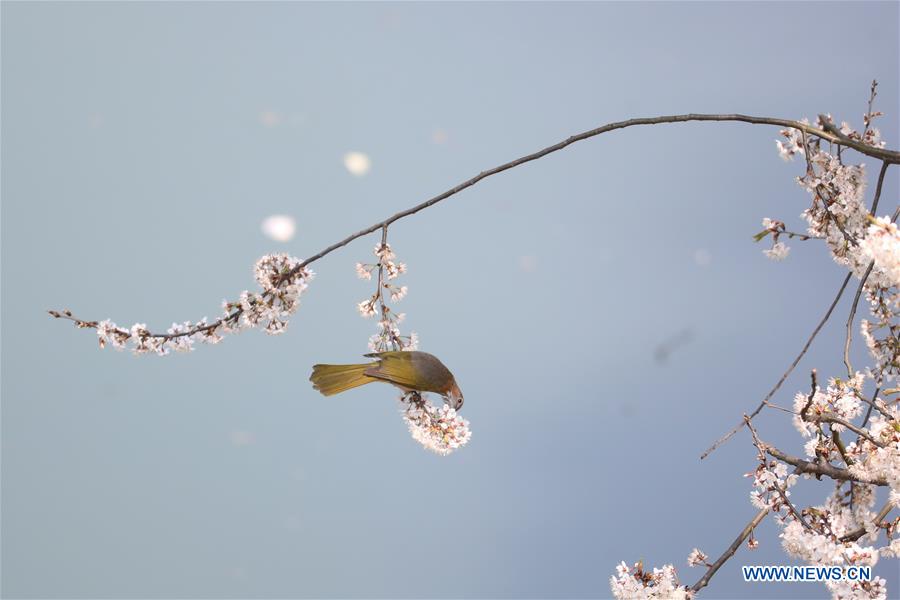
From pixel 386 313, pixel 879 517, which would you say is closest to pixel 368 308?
pixel 386 313

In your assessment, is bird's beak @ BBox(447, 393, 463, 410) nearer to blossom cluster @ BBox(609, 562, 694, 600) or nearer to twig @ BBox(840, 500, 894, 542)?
blossom cluster @ BBox(609, 562, 694, 600)

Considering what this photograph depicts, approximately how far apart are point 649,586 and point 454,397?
1.96 meters

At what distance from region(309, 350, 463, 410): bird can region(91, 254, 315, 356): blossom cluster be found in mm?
544

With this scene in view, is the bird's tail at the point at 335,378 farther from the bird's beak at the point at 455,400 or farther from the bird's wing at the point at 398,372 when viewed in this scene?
the bird's beak at the point at 455,400

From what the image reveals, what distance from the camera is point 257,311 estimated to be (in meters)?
6.50

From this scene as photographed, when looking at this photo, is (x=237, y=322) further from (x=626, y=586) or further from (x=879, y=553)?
(x=879, y=553)

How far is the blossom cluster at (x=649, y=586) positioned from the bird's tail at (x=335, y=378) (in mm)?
2362

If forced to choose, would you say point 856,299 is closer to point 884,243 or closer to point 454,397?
point 884,243

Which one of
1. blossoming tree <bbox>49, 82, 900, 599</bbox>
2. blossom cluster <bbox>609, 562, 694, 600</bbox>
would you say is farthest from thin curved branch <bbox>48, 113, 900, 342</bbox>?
blossom cluster <bbox>609, 562, 694, 600</bbox>

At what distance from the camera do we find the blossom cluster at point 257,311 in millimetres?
6426

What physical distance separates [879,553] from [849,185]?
266 cm

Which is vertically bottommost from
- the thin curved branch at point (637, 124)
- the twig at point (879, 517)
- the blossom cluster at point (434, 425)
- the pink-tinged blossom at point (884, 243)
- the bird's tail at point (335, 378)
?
the twig at point (879, 517)

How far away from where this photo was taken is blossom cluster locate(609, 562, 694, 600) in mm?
5660

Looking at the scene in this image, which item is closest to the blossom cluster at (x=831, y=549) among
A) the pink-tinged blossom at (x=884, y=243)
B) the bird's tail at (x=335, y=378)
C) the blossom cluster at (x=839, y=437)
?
the blossom cluster at (x=839, y=437)
